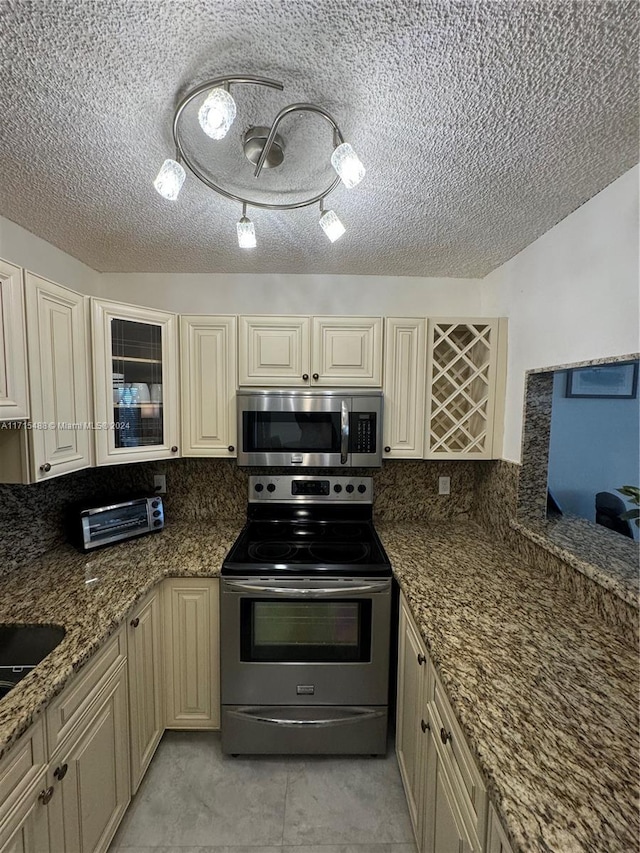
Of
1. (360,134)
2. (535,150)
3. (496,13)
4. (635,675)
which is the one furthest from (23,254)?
(635,675)

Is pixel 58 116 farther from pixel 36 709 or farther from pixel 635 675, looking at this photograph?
pixel 635 675

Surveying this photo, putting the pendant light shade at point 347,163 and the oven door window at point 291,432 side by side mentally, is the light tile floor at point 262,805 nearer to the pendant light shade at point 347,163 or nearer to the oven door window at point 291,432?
the oven door window at point 291,432

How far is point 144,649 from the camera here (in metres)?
1.57

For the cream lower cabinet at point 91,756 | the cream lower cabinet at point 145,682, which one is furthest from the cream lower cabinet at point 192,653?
the cream lower cabinet at point 91,756

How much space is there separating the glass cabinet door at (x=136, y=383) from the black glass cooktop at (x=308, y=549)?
768 mm

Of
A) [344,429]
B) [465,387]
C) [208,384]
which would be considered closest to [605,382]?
[465,387]

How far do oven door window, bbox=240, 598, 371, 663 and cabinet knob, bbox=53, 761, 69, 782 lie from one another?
0.74 meters

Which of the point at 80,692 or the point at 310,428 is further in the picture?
the point at 310,428

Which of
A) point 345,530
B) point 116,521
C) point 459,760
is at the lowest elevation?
point 459,760

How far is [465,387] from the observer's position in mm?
2029

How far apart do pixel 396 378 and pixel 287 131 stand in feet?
4.20

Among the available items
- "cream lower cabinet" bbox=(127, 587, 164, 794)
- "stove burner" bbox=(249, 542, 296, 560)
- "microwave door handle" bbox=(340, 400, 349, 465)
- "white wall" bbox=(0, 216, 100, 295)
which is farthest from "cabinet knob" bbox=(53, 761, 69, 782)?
"white wall" bbox=(0, 216, 100, 295)

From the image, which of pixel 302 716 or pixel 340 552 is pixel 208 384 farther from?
pixel 302 716

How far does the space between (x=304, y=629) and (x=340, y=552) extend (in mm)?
397
